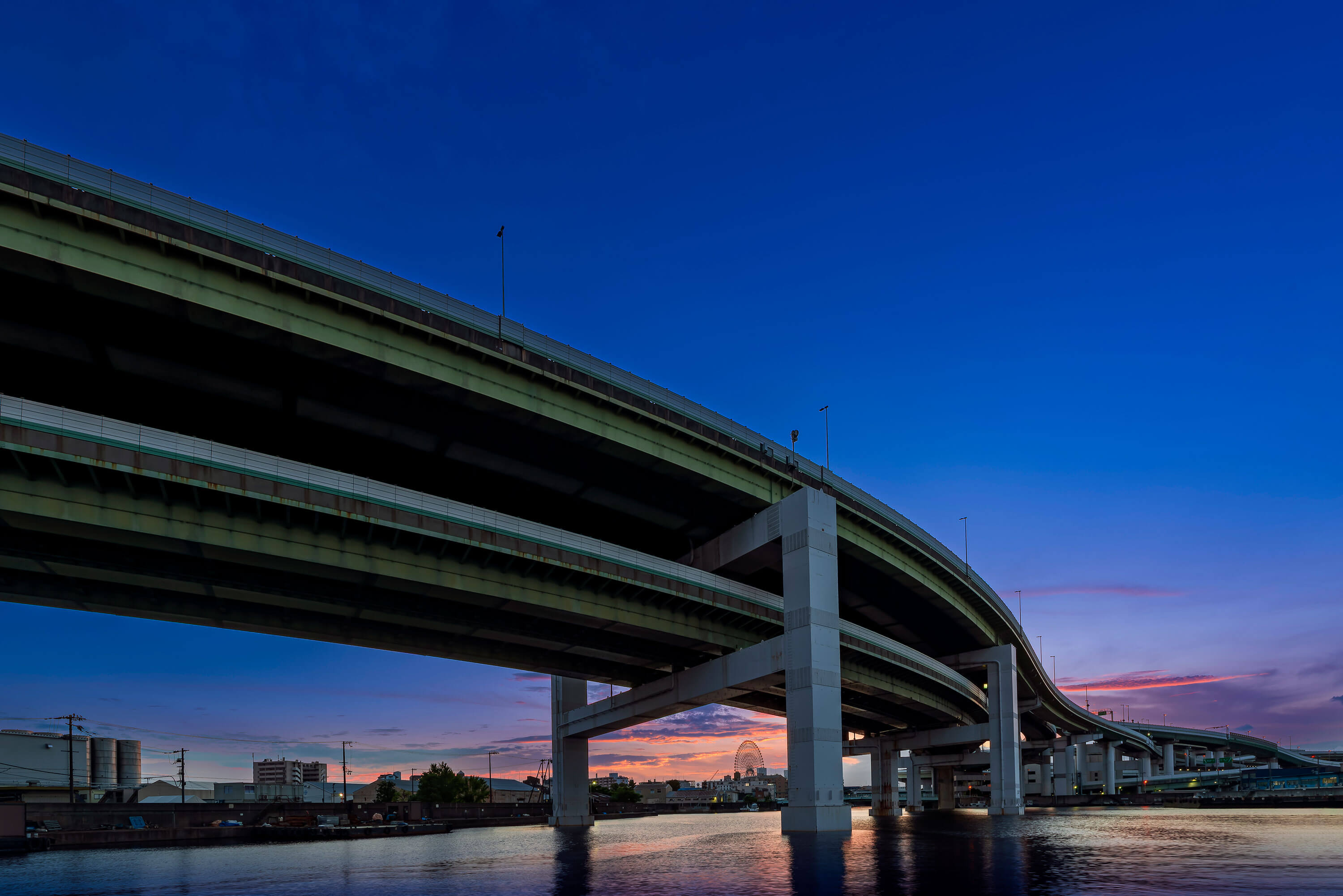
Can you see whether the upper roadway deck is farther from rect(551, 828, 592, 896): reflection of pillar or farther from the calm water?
rect(551, 828, 592, 896): reflection of pillar

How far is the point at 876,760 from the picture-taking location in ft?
420

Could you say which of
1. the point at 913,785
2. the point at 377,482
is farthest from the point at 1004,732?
the point at 377,482

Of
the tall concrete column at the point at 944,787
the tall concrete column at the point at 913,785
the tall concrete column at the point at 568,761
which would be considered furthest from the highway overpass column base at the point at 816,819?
the tall concrete column at the point at 913,785

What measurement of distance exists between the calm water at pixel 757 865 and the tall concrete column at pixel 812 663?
2.88 m

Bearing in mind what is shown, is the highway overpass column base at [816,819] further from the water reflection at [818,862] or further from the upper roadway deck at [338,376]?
the upper roadway deck at [338,376]

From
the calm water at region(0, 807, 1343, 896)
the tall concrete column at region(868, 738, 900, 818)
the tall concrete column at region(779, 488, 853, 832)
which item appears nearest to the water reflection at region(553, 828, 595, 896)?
the calm water at region(0, 807, 1343, 896)

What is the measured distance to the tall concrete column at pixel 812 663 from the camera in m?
52.0

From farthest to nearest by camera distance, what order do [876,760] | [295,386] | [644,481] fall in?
[876,760], [644,481], [295,386]

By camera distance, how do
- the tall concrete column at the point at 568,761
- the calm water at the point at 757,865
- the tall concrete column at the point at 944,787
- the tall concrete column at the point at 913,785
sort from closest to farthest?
the calm water at the point at 757,865
the tall concrete column at the point at 568,761
the tall concrete column at the point at 944,787
the tall concrete column at the point at 913,785

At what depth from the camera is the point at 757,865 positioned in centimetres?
3284

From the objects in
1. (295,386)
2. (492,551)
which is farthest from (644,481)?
(295,386)

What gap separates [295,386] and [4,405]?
39.7ft

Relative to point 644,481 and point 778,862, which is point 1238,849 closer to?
point 778,862

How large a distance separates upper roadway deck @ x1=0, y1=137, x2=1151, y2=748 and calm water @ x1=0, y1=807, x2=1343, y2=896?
18.3 metres
